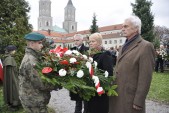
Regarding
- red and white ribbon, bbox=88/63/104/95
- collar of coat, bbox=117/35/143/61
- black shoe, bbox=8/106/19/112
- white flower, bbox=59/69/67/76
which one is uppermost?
collar of coat, bbox=117/35/143/61

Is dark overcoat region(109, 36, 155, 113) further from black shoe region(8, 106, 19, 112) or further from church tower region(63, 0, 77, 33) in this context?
church tower region(63, 0, 77, 33)

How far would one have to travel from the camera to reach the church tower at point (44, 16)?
A: 142137mm

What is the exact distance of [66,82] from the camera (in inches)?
144

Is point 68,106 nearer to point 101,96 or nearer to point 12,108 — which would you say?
point 12,108

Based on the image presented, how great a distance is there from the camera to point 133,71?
361 centimetres

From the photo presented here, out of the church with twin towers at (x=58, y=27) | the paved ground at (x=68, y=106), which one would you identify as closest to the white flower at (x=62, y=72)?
the paved ground at (x=68, y=106)

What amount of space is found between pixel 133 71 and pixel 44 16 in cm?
14427

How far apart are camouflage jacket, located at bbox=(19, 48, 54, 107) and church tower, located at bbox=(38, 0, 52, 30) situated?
139940mm

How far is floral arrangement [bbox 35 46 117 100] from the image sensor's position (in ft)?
11.8

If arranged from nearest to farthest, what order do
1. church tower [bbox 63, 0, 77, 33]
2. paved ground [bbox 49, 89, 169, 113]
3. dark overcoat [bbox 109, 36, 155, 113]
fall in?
1. dark overcoat [bbox 109, 36, 155, 113]
2. paved ground [bbox 49, 89, 169, 113]
3. church tower [bbox 63, 0, 77, 33]

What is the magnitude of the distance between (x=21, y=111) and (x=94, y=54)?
12.4ft

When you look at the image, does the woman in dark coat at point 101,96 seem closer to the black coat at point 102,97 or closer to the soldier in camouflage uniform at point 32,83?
the black coat at point 102,97

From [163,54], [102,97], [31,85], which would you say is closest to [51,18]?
[163,54]

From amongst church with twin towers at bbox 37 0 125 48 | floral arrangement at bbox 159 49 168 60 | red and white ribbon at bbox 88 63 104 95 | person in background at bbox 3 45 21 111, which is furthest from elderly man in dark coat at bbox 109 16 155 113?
church with twin towers at bbox 37 0 125 48
